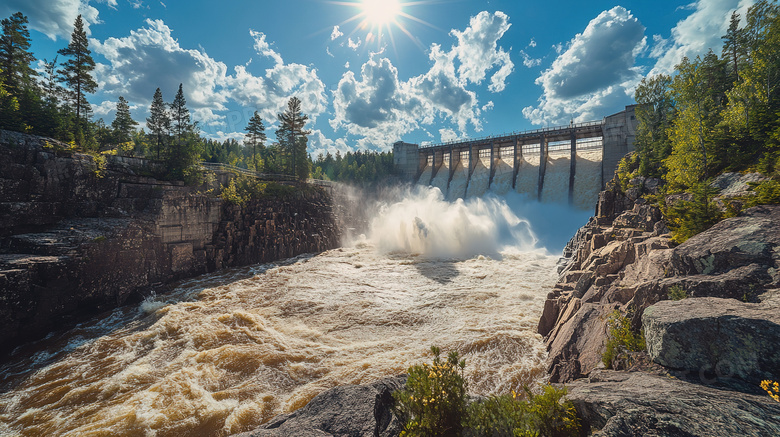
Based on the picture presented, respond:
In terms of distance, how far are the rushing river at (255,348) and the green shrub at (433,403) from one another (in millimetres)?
5001

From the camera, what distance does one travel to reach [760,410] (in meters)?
3.14

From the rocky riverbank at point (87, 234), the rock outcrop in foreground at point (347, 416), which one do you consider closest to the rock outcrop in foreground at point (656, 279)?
the rock outcrop in foreground at point (347, 416)

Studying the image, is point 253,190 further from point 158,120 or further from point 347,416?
point 347,416

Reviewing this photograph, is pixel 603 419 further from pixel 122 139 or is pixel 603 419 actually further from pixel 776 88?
pixel 122 139

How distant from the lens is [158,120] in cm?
→ 2791

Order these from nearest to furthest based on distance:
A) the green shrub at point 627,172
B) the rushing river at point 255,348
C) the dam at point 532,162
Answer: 1. the rushing river at point 255,348
2. the green shrub at point 627,172
3. the dam at point 532,162

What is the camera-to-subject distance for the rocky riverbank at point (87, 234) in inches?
529

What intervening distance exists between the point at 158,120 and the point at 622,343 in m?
37.7

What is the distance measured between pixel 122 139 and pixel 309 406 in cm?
4764

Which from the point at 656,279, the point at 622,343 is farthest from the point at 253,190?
→ the point at 656,279

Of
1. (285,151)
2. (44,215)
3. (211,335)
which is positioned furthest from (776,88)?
(285,151)

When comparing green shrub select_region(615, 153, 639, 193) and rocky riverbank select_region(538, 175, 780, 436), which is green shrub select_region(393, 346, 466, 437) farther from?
green shrub select_region(615, 153, 639, 193)

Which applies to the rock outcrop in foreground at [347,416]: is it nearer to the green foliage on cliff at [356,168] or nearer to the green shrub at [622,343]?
the green shrub at [622,343]

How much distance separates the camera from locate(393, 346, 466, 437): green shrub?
425 centimetres
